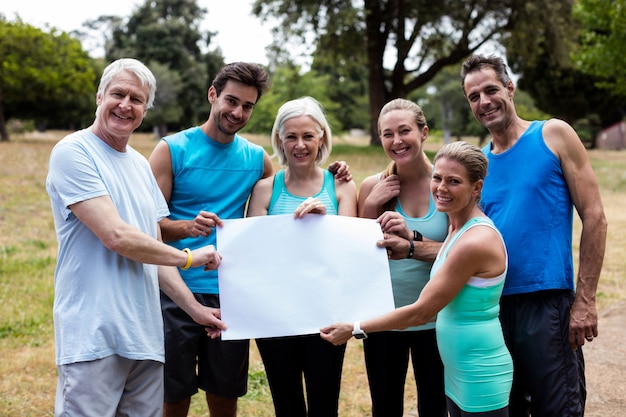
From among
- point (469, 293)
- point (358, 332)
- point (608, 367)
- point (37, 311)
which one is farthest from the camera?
point (37, 311)

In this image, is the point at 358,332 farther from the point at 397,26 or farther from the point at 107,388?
the point at 397,26

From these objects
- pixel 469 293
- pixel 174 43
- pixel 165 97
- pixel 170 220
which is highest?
pixel 174 43

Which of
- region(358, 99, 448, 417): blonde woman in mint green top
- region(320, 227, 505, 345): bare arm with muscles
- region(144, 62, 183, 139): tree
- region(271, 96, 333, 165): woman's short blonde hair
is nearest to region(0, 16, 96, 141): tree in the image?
region(144, 62, 183, 139): tree

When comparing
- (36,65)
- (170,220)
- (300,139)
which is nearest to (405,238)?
(300,139)

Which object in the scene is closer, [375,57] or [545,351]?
[545,351]

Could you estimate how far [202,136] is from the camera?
3508 mm

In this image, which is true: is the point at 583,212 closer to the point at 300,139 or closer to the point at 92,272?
the point at 300,139

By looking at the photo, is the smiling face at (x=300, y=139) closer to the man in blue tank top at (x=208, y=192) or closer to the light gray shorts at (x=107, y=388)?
the man in blue tank top at (x=208, y=192)

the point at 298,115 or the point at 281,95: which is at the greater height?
the point at 281,95

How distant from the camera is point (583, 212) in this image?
295cm

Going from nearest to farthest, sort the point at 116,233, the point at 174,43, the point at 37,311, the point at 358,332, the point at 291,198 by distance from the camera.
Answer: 1. the point at 116,233
2. the point at 358,332
3. the point at 291,198
4. the point at 37,311
5. the point at 174,43

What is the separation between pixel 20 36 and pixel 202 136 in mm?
32799

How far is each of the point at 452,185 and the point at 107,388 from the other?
168 cm

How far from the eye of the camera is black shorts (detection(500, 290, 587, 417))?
2879mm
